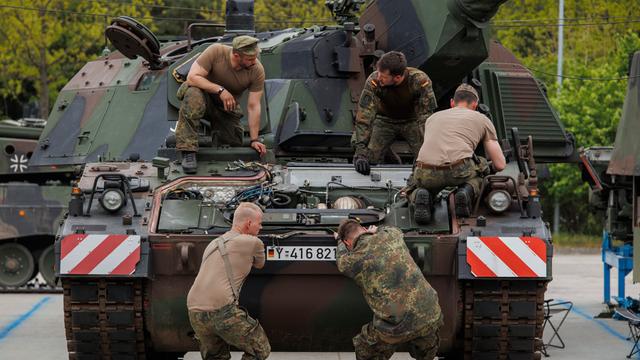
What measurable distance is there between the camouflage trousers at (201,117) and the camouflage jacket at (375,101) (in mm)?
1040

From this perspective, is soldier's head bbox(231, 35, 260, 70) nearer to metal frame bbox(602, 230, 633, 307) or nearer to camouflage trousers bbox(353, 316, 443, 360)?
camouflage trousers bbox(353, 316, 443, 360)

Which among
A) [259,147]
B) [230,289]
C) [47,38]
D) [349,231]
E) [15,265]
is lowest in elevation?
[15,265]

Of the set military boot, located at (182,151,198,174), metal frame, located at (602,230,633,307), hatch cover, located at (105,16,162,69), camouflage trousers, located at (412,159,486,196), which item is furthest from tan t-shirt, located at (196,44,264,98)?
metal frame, located at (602,230,633,307)

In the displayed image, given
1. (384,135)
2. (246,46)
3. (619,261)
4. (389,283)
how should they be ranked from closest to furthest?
(389,283)
(246,46)
(384,135)
(619,261)

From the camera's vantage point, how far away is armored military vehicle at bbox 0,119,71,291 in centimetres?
1997

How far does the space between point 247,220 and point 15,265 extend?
11.8m

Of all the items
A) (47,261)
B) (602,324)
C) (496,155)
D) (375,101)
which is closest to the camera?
(496,155)

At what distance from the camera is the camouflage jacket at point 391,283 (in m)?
9.59

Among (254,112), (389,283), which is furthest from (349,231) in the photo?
(254,112)

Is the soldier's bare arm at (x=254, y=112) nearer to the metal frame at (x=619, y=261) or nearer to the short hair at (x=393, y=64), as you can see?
the short hair at (x=393, y=64)

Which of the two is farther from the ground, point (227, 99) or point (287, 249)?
point (227, 99)

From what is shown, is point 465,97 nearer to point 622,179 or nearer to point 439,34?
point 439,34

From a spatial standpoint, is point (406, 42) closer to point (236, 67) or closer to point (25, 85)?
point (236, 67)

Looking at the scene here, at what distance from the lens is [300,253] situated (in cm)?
1012
